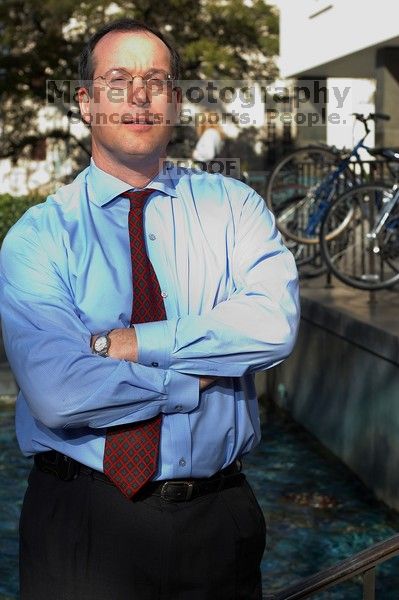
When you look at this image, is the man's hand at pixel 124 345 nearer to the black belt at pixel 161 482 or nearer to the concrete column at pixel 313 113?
the black belt at pixel 161 482

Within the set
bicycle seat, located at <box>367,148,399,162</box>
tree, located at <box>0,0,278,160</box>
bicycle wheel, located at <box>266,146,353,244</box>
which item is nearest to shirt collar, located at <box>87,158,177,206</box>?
bicycle seat, located at <box>367,148,399,162</box>

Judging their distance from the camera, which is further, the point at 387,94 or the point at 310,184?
the point at 387,94

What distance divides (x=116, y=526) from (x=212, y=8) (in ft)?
114

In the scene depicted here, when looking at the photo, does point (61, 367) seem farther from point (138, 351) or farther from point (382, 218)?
point (382, 218)

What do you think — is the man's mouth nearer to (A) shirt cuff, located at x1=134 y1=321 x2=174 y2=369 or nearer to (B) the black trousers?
(A) shirt cuff, located at x1=134 y1=321 x2=174 y2=369

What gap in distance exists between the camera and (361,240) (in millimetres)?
9406

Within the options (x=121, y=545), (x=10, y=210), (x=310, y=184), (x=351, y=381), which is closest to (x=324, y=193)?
(x=310, y=184)

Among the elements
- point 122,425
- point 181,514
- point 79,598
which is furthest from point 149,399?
point 79,598

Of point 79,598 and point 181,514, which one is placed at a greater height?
point 181,514

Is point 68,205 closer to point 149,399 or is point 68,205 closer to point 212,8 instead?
point 149,399

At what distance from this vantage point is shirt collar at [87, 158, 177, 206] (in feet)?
8.91

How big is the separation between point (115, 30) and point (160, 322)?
0.64 meters

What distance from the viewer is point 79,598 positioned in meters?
2.55

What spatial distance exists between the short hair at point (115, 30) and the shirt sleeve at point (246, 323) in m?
0.35
